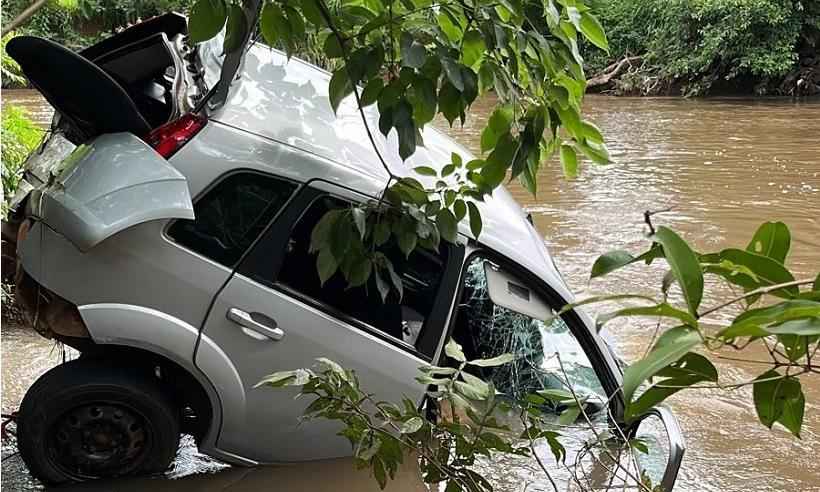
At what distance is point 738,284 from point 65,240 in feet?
9.36

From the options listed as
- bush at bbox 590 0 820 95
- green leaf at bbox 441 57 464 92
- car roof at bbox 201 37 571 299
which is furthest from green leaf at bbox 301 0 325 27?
bush at bbox 590 0 820 95

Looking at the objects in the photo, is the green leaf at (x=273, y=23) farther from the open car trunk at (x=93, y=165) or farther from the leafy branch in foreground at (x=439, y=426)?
the open car trunk at (x=93, y=165)

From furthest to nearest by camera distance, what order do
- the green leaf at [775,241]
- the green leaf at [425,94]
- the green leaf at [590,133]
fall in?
the green leaf at [590,133] → the green leaf at [425,94] → the green leaf at [775,241]

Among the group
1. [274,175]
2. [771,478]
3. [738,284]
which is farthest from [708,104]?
[738,284]

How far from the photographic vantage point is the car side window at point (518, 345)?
403 cm

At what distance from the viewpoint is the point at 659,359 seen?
932mm

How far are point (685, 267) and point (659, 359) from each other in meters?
0.17

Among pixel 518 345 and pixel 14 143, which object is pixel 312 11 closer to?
pixel 518 345

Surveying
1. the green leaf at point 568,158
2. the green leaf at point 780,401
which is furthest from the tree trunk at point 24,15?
the green leaf at point 568,158

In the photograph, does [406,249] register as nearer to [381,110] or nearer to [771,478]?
[381,110]

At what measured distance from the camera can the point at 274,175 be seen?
354 cm

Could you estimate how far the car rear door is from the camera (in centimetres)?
350

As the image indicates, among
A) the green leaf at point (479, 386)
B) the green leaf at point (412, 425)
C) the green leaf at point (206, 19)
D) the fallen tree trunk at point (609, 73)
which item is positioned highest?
the green leaf at point (206, 19)

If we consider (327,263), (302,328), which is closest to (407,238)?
(327,263)
